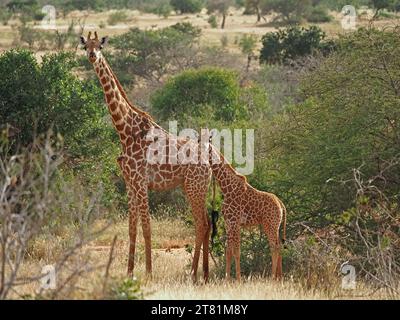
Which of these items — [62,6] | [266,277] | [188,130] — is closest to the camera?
[266,277]

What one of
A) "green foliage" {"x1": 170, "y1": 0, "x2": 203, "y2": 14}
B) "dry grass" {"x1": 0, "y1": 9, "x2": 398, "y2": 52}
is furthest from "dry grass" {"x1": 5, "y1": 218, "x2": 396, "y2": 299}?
"green foliage" {"x1": 170, "y1": 0, "x2": 203, "y2": 14}

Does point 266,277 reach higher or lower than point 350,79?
lower

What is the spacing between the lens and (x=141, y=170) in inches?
412

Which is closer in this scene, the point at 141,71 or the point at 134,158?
the point at 134,158

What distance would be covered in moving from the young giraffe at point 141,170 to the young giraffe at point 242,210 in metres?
0.19

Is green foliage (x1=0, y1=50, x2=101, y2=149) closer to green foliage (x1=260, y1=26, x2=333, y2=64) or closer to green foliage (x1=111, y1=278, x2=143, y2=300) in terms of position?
green foliage (x1=111, y1=278, x2=143, y2=300)

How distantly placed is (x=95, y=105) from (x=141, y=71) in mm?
16493

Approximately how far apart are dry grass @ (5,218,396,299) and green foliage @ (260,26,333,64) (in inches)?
615

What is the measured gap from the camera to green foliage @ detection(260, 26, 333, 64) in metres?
30.2

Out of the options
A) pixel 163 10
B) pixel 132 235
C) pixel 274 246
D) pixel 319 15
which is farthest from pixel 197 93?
pixel 163 10
